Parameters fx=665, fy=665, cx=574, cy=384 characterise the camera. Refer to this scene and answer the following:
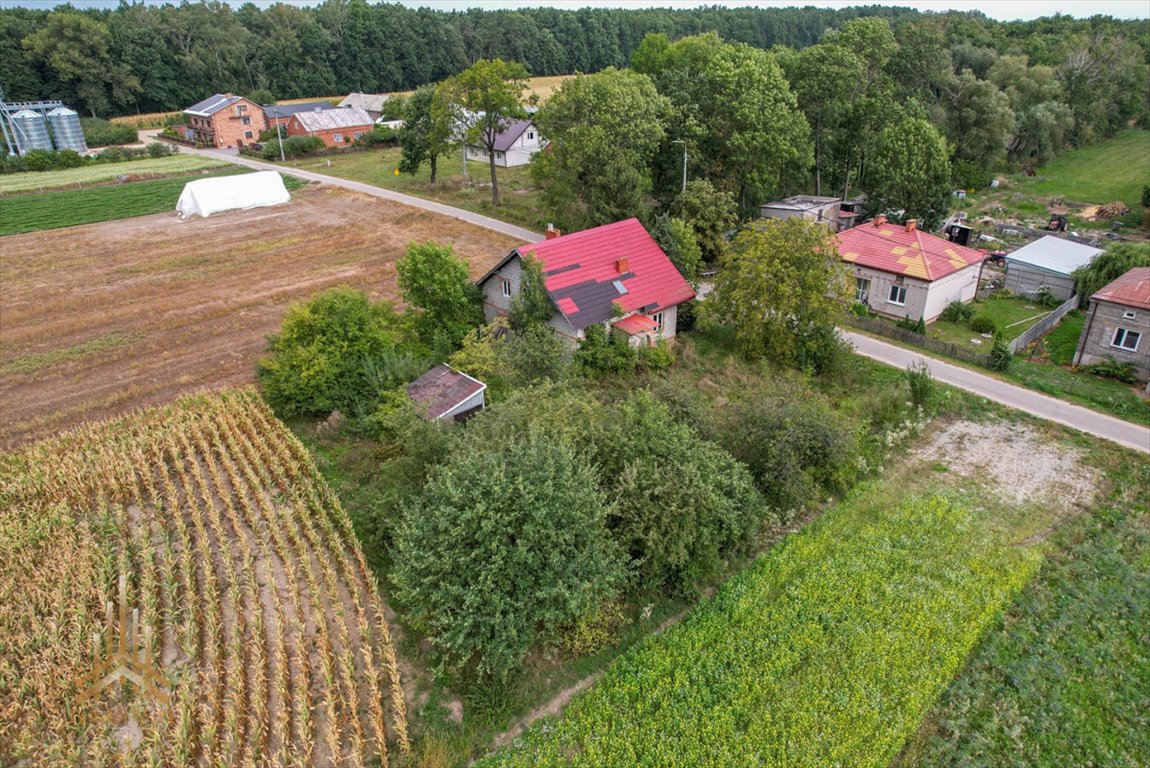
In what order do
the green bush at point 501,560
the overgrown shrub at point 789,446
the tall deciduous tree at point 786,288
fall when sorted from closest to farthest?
1. the green bush at point 501,560
2. the overgrown shrub at point 789,446
3. the tall deciduous tree at point 786,288

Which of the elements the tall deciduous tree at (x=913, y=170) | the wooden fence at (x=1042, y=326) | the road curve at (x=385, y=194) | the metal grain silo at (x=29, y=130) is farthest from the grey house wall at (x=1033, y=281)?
the metal grain silo at (x=29, y=130)

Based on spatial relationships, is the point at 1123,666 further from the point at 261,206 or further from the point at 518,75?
the point at 261,206

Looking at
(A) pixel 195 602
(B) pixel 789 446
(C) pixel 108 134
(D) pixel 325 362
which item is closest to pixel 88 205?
(C) pixel 108 134

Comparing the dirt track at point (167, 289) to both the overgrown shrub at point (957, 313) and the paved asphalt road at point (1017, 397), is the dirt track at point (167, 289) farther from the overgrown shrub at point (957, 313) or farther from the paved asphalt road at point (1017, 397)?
the overgrown shrub at point (957, 313)

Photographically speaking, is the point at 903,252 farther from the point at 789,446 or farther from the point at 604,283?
the point at 789,446

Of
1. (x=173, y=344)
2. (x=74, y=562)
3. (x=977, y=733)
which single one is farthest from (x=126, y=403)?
(x=977, y=733)
